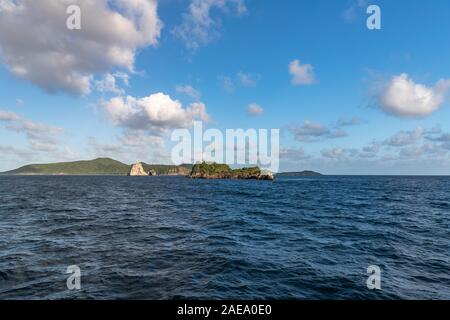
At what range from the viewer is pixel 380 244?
979 inches

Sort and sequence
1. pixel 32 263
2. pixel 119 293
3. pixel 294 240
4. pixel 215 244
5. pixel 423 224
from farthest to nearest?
pixel 423 224
pixel 294 240
pixel 215 244
pixel 32 263
pixel 119 293

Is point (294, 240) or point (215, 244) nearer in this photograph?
point (215, 244)

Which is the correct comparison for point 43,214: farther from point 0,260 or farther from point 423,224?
point 423,224

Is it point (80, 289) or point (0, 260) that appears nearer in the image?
point (80, 289)

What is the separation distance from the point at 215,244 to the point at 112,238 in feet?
30.0

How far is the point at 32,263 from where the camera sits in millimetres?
18578
